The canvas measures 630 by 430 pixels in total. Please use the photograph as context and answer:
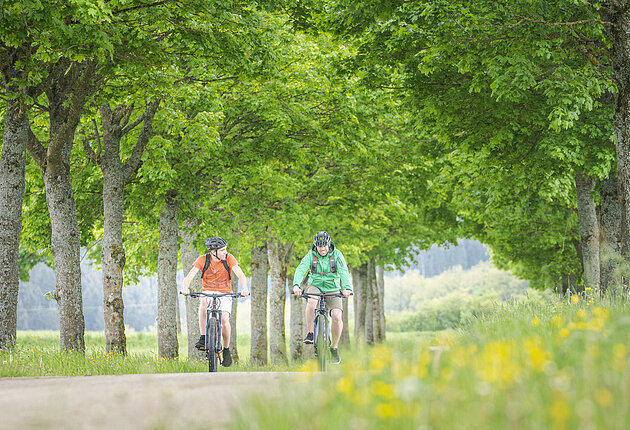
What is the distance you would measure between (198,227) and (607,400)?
15957mm

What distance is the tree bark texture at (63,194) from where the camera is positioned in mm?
11680

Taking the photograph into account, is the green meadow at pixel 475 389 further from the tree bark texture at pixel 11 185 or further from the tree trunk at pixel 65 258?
the tree trunk at pixel 65 258

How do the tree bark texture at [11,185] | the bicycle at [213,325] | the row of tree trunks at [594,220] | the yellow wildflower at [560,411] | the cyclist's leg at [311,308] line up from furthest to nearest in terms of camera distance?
the row of tree trunks at [594,220] → the tree bark texture at [11,185] → the bicycle at [213,325] → the cyclist's leg at [311,308] → the yellow wildflower at [560,411]

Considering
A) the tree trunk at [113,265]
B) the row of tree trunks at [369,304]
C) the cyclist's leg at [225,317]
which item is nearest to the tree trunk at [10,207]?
the tree trunk at [113,265]

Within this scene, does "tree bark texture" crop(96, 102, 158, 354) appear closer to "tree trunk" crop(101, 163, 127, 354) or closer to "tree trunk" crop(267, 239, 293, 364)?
"tree trunk" crop(101, 163, 127, 354)

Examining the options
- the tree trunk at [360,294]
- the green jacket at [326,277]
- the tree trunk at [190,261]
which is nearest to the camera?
the green jacket at [326,277]

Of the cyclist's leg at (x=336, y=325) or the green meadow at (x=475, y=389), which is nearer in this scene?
the green meadow at (x=475, y=389)

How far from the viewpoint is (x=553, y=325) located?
5.54 meters

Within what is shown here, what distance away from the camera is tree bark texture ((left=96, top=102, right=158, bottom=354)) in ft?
43.3

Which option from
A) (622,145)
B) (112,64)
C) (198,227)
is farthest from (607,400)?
(198,227)

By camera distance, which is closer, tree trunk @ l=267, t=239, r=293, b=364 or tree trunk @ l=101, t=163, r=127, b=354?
tree trunk @ l=101, t=163, r=127, b=354

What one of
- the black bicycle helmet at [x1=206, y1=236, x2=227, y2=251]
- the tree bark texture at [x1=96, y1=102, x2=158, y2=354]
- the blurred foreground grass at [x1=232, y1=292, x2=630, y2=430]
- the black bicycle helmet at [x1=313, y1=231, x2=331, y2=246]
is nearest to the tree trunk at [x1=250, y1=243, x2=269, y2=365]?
the tree bark texture at [x1=96, y1=102, x2=158, y2=354]

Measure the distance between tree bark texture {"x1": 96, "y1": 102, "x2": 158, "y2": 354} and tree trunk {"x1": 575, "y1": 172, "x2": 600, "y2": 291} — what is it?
33.4 ft

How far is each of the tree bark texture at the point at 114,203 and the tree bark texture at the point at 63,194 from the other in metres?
1.05
